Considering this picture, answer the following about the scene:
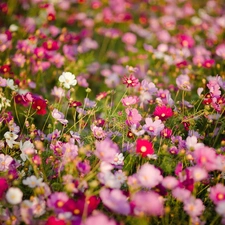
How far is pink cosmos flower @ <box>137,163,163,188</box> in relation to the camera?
4.82 ft

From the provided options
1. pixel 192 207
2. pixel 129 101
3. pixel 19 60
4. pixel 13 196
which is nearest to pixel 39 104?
pixel 129 101

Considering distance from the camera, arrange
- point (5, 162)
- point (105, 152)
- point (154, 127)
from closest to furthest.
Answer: point (105, 152) → point (5, 162) → point (154, 127)

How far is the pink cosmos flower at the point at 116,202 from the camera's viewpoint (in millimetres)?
1325

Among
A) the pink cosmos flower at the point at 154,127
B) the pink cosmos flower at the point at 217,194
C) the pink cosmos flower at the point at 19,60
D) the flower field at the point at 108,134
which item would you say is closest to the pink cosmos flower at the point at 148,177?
the flower field at the point at 108,134

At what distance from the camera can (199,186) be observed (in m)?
1.75

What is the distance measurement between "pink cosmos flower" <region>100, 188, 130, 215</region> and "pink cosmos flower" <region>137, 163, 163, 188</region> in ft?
0.46

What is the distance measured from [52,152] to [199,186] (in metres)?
0.78

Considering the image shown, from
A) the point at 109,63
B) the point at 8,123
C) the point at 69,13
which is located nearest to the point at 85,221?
the point at 8,123

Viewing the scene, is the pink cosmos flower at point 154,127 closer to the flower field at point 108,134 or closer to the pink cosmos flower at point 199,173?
the flower field at point 108,134

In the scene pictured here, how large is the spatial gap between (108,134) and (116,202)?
0.60 m

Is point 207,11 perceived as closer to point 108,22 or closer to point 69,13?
point 108,22

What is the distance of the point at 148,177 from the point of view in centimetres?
149

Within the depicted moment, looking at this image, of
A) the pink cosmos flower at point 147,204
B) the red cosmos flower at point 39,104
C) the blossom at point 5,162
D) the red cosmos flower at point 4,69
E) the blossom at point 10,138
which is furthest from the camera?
the red cosmos flower at point 4,69

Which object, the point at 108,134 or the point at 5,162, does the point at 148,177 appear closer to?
the point at 108,134
